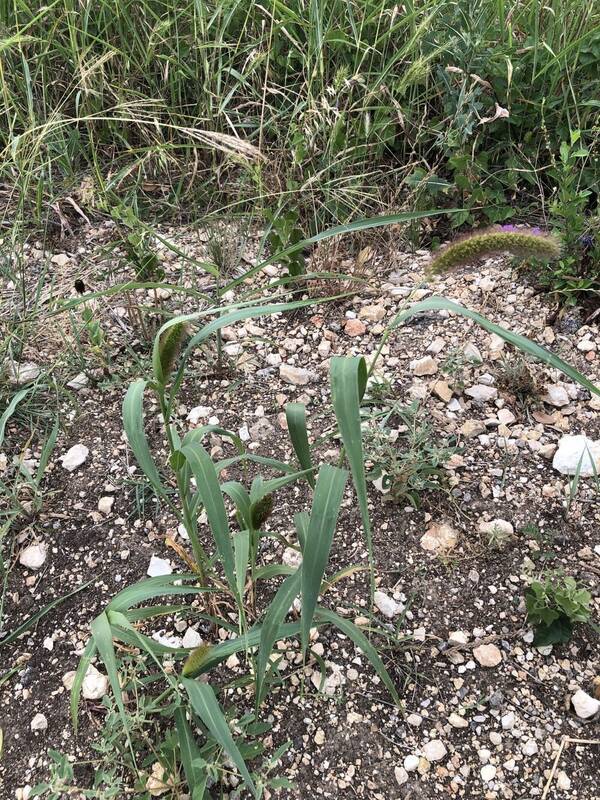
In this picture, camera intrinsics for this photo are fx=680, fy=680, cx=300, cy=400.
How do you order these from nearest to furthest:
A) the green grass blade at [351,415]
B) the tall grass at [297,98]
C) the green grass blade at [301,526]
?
the green grass blade at [351,415] < the green grass blade at [301,526] < the tall grass at [297,98]

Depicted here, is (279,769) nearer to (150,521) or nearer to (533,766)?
(533,766)

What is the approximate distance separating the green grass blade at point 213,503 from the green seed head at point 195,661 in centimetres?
13

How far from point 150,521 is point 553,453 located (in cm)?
96

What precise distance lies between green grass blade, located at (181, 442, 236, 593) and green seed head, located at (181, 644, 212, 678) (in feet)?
0.41

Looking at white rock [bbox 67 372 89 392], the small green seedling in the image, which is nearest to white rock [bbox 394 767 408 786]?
the small green seedling

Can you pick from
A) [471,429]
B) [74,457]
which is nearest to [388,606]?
[471,429]

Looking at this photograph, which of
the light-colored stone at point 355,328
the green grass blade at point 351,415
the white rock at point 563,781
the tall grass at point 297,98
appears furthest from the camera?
the tall grass at point 297,98

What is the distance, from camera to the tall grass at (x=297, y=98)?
2.03 meters

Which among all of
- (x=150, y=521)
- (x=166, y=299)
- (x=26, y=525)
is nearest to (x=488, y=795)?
(x=150, y=521)

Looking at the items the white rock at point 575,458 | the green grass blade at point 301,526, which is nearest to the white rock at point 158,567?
Result: the green grass blade at point 301,526

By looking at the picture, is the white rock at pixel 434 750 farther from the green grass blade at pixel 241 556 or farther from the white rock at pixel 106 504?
the white rock at pixel 106 504

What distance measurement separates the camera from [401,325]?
195 cm

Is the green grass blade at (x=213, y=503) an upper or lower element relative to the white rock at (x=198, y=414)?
upper

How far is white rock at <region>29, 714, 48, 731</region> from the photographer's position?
128cm
